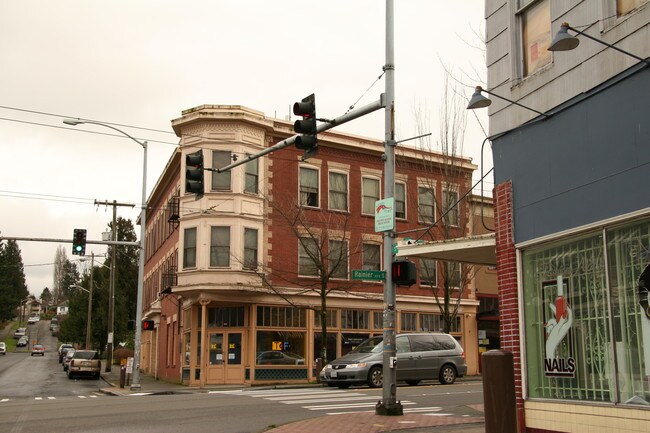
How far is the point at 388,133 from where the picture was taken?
14.5 meters

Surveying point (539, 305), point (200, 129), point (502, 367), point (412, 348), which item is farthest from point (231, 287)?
point (502, 367)

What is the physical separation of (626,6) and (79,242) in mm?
22338

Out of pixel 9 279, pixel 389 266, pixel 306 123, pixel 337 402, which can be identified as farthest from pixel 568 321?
pixel 9 279

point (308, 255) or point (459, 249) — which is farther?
point (308, 255)

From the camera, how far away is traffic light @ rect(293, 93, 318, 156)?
43.5 feet

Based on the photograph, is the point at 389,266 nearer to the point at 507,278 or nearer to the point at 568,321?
the point at 507,278

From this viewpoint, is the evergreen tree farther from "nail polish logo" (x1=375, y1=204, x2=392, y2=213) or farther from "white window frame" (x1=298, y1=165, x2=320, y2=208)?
"nail polish logo" (x1=375, y1=204, x2=392, y2=213)

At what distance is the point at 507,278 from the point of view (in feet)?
34.6

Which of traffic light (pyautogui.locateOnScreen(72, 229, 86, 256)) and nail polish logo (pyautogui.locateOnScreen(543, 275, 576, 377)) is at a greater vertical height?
traffic light (pyautogui.locateOnScreen(72, 229, 86, 256))

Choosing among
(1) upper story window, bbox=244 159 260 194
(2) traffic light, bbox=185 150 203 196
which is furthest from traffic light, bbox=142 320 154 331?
(2) traffic light, bbox=185 150 203 196

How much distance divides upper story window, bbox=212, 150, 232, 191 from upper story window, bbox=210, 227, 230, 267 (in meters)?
1.75

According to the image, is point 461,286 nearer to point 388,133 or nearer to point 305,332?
point 305,332

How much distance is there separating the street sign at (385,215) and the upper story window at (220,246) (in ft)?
54.3

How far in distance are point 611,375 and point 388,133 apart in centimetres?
730
